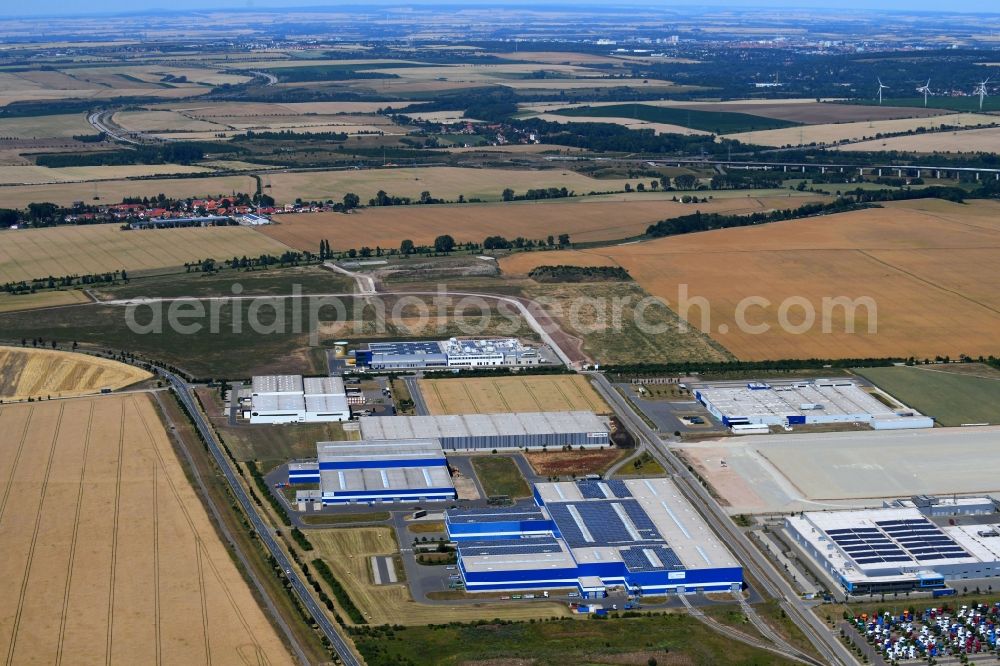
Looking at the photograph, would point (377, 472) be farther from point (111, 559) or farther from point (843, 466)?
point (843, 466)

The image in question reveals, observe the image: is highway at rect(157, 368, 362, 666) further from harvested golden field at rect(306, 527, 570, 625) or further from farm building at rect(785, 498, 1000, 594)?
farm building at rect(785, 498, 1000, 594)

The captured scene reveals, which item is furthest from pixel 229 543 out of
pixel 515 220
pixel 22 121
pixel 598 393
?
pixel 22 121

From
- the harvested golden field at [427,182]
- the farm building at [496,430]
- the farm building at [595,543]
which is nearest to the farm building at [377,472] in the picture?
the farm building at [496,430]

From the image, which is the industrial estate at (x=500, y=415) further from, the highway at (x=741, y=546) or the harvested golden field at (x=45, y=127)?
the harvested golden field at (x=45, y=127)

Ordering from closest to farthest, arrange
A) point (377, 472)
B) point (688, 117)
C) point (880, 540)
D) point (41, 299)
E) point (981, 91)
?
point (880, 540)
point (377, 472)
point (41, 299)
point (688, 117)
point (981, 91)

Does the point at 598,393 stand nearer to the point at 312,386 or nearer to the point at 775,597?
the point at 312,386

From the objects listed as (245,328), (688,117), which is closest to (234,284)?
(245,328)
